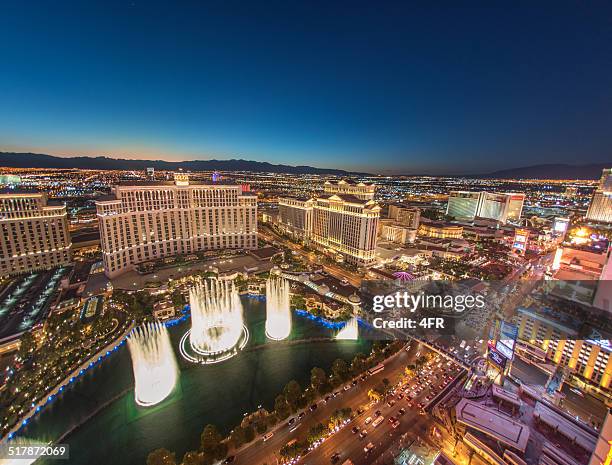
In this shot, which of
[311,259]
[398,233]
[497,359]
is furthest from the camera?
[398,233]

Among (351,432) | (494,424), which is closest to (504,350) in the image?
(494,424)

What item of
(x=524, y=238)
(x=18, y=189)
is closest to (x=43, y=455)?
(x=18, y=189)

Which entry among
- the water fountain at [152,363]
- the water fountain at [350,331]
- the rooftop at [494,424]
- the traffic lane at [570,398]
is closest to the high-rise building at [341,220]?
the water fountain at [350,331]

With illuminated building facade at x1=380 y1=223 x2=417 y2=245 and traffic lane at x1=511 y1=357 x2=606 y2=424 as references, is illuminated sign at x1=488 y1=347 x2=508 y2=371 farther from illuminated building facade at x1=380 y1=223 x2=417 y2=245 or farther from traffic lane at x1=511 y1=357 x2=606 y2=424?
illuminated building facade at x1=380 y1=223 x2=417 y2=245

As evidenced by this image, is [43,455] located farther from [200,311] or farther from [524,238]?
[524,238]

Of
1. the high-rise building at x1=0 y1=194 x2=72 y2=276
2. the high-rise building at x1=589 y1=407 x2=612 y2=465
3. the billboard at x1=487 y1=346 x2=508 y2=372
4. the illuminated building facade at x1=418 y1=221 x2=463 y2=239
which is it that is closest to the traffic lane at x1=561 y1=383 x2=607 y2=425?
the billboard at x1=487 y1=346 x2=508 y2=372

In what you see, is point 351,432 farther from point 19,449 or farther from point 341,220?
point 341,220
